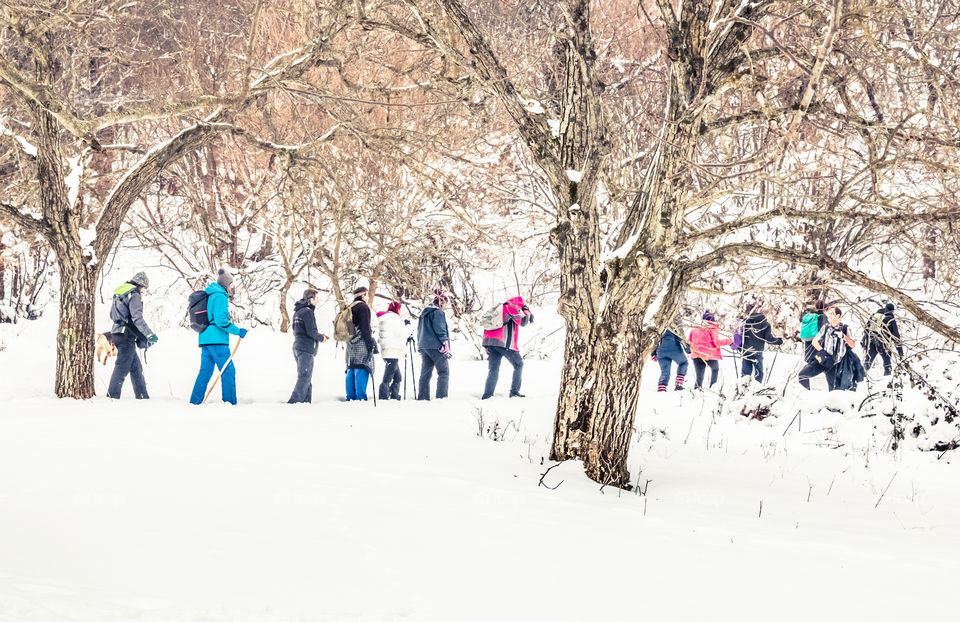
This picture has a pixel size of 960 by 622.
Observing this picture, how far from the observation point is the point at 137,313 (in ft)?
30.0

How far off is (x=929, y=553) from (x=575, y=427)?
8.35ft

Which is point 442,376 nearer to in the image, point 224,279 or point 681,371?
point 224,279

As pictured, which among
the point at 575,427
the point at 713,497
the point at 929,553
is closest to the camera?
the point at 929,553

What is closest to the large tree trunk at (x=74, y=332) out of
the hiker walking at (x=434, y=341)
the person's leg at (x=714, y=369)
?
the hiker walking at (x=434, y=341)

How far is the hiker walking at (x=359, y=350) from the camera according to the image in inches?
394

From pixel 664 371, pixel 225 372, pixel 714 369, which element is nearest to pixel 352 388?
pixel 225 372

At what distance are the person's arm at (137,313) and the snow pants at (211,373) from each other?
29.5 inches

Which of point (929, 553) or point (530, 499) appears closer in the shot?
point (929, 553)

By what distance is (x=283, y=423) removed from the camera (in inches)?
296

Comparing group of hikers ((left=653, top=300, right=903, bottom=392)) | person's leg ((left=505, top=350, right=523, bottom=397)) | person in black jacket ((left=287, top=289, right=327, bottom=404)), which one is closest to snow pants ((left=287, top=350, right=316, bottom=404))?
person in black jacket ((left=287, top=289, right=327, bottom=404))

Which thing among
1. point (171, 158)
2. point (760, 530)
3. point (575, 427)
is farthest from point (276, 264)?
point (760, 530)

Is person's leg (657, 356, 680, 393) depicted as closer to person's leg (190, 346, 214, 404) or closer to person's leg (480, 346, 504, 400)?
person's leg (480, 346, 504, 400)

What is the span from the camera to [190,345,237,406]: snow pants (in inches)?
356

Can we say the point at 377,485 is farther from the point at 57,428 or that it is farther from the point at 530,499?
the point at 57,428
